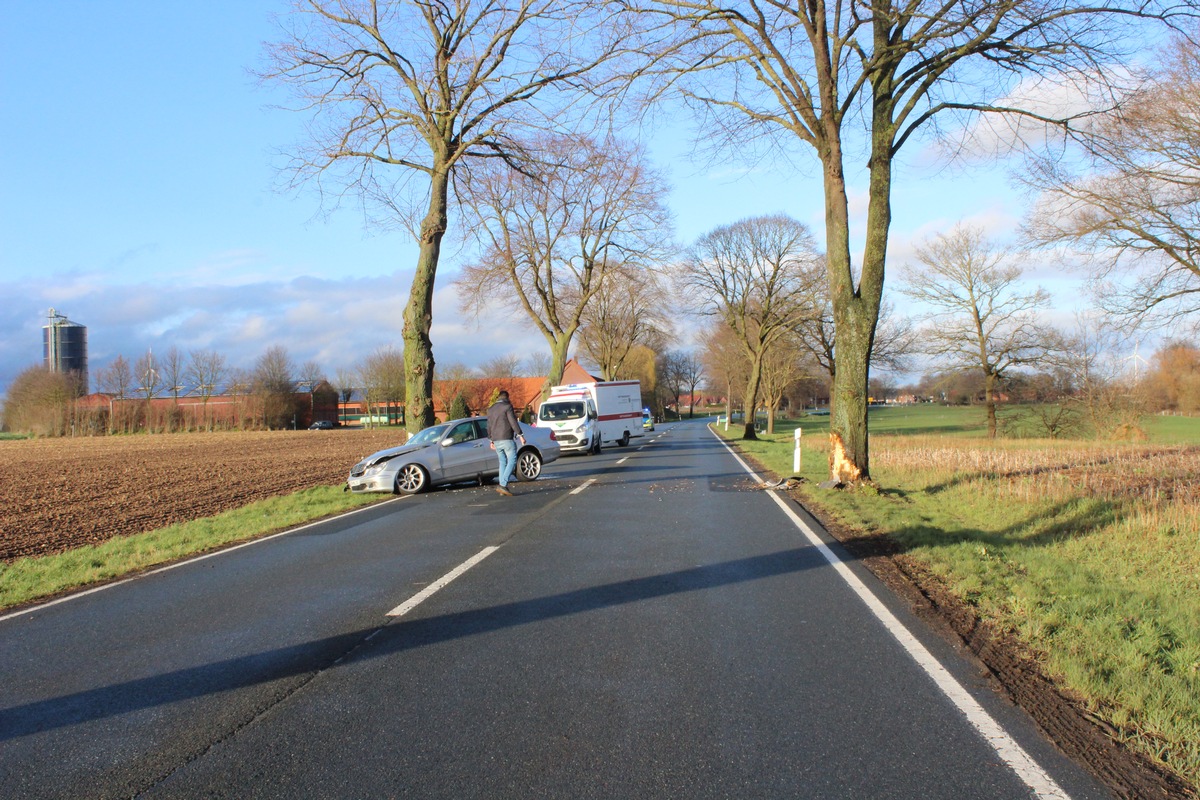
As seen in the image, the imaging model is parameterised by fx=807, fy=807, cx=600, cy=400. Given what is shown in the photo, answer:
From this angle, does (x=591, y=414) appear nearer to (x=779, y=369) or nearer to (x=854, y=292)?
(x=854, y=292)

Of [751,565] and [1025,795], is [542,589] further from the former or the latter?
[1025,795]

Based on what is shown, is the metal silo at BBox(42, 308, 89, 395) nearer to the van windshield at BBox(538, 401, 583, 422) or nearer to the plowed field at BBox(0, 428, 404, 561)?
the plowed field at BBox(0, 428, 404, 561)

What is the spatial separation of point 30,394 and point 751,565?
92.3 meters

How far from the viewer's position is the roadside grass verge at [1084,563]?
14.2 feet

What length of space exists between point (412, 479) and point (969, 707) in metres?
12.8

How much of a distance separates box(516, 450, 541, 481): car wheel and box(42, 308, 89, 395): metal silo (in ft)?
483

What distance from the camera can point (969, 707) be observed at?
13.8ft

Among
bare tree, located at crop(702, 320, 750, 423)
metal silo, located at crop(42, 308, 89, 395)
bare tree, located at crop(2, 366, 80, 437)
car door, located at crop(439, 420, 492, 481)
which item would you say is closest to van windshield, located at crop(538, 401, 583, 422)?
car door, located at crop(439, 420, 492, 481)

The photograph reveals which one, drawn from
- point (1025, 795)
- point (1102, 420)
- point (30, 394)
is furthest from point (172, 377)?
point (1025, 795)

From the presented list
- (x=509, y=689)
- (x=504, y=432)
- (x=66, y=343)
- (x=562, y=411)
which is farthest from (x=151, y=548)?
(x=66, y=343)

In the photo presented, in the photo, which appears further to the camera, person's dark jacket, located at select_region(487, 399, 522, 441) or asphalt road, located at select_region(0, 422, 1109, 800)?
person's dark jacket, located at select_region(487, 399, 522, 441)

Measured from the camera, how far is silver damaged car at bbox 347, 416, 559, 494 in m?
15.3

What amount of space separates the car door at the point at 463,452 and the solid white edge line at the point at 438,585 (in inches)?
284

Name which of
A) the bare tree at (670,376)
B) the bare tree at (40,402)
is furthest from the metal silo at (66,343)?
the bare tree at (670,376)
